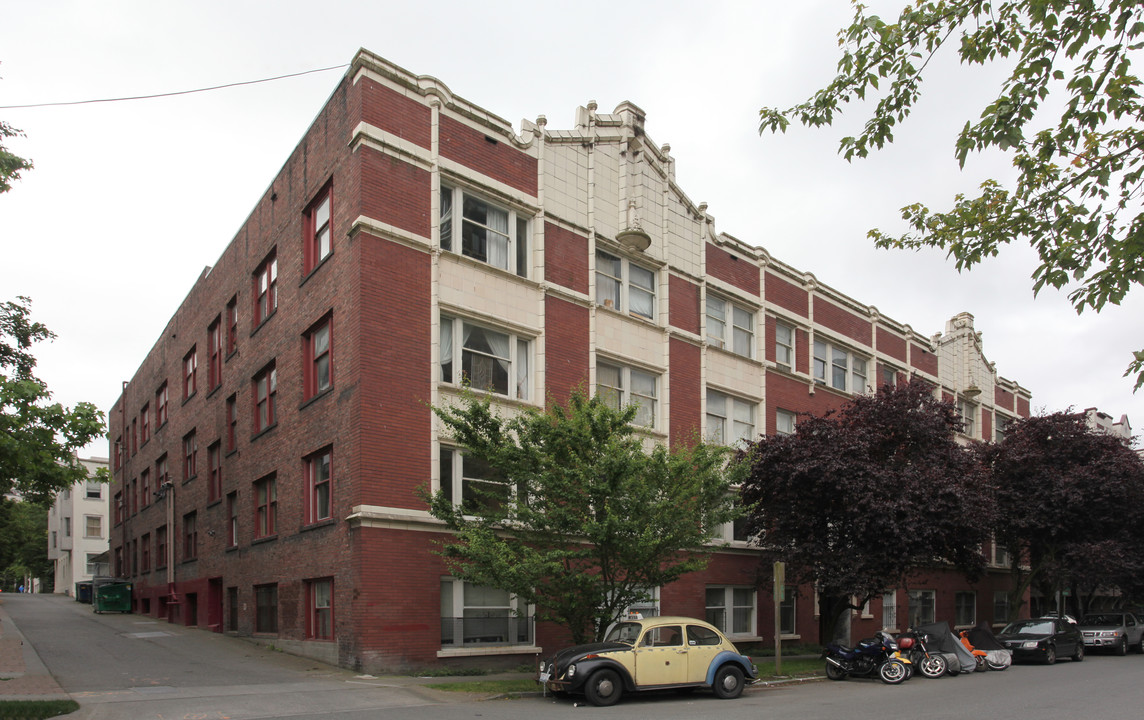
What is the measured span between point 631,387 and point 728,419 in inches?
187

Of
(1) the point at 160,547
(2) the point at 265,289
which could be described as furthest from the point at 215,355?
(1) the point at 160,547

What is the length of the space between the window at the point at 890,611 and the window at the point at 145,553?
1133 inches

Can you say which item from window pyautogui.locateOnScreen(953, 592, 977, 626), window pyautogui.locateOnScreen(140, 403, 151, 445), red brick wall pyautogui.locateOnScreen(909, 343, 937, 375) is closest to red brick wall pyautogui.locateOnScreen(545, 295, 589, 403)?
red brick wall pyautogui.locateOnScreen(909, 343, 937, 375)

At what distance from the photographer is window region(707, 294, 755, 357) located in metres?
29.9

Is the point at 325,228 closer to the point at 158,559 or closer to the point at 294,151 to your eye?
the point at 294,151

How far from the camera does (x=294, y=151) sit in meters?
25.5

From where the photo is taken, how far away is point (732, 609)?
94.3ft

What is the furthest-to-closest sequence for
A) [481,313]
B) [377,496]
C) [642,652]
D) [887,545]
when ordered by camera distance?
[887,545]
[481,313]
[377,496]
[642,652]

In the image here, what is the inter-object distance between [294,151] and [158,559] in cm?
2007

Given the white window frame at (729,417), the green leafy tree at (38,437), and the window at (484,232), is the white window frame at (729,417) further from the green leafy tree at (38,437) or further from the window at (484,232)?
the green leafy tree at (38,437)

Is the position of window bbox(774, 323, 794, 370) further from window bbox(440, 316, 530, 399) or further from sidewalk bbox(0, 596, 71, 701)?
sidewalk bbox(0, 596, 71, 701)

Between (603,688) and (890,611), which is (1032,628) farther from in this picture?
(603,688)

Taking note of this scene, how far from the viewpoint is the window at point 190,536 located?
32.8m

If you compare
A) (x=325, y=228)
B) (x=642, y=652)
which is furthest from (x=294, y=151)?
(x=642, y=652)
